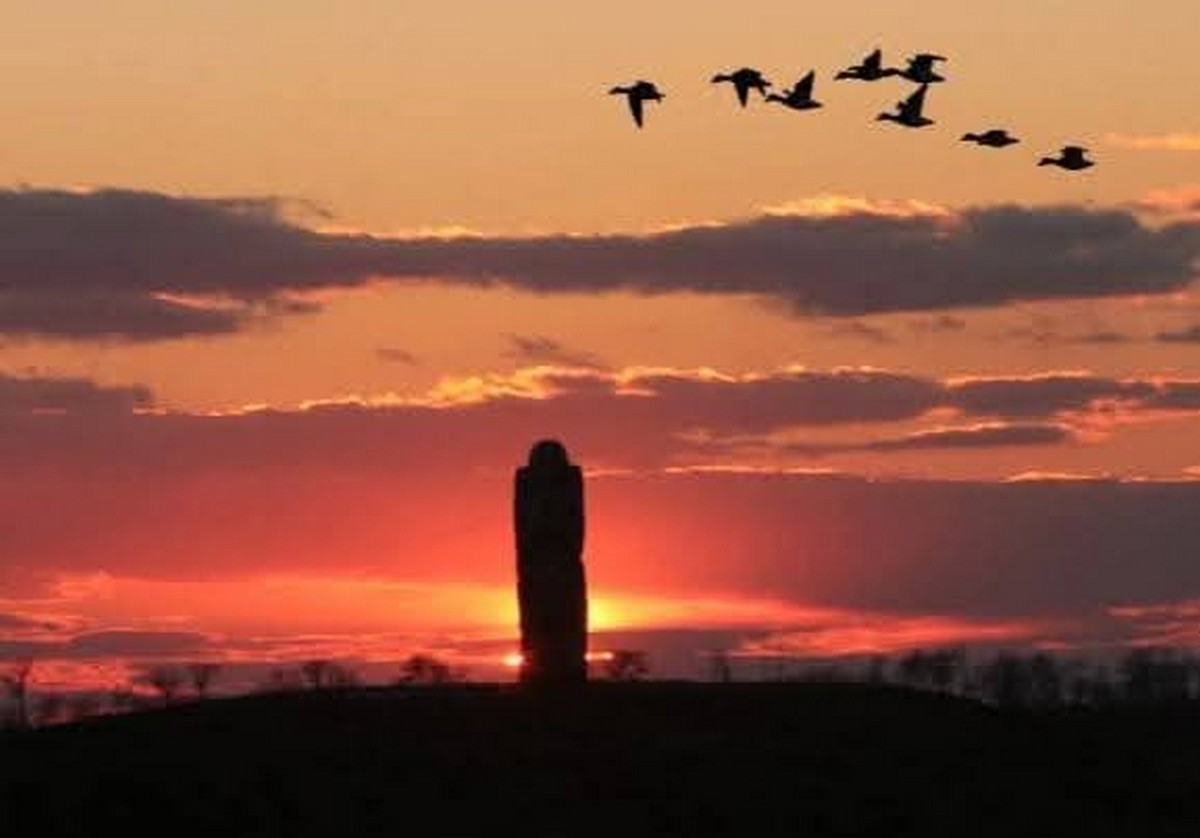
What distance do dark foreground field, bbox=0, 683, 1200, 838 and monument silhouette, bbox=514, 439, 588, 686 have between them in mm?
1901

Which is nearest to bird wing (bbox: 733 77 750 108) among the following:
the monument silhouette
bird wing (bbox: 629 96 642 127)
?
bird wing (bbox: 629 96 642 127)

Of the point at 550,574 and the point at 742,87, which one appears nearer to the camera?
the point at 742,87

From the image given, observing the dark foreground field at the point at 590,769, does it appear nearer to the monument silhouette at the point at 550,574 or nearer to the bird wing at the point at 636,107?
the monument silhouette at the point at 550,574

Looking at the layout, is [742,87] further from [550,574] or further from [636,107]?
[550,574]

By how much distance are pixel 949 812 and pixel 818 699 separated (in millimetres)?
6490

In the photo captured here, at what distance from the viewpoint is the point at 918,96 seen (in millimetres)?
93688

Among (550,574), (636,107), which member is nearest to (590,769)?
(550,574)

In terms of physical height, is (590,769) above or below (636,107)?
below

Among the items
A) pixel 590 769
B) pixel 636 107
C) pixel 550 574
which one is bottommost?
pixel 590 769

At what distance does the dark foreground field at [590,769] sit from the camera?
94500 millimetres

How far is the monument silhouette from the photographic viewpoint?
104562mm

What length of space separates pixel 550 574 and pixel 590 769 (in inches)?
331

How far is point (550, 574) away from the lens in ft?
343

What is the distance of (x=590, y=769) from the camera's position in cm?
9738
